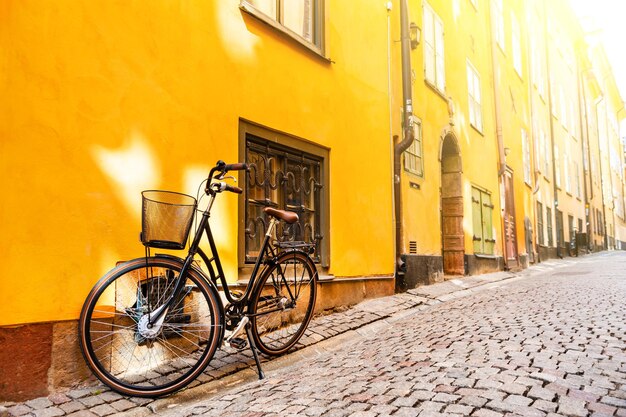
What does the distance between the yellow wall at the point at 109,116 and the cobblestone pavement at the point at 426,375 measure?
0.82 metres

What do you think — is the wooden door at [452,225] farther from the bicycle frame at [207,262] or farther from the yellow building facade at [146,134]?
the bicycle frame at [207,262]

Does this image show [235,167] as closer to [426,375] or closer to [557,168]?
[426,375]

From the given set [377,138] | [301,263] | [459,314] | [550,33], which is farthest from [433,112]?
[550,33]

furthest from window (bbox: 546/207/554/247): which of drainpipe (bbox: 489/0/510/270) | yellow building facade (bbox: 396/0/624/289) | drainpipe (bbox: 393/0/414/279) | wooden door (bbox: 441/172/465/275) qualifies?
drainpipe (bbox: 393/0/414/279)

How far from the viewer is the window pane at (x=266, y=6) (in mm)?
5152

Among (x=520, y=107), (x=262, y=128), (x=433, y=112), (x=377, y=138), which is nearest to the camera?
(x=262, y=128)

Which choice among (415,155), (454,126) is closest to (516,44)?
(454,126)

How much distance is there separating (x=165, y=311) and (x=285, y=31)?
3390 millimetres

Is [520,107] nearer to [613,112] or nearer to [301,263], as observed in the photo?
[301,263]

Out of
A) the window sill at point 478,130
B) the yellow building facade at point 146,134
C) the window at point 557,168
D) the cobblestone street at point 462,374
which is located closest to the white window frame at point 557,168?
the window at point 557,168

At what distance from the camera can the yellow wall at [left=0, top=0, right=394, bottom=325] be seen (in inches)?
119

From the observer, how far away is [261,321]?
420 centimetres

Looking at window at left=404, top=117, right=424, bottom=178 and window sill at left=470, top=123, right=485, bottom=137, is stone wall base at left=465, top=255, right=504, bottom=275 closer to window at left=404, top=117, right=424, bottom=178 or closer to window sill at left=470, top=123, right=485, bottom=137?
window at left=404, top=117, right=424, bottom=178

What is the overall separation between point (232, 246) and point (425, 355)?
1.81 meters
